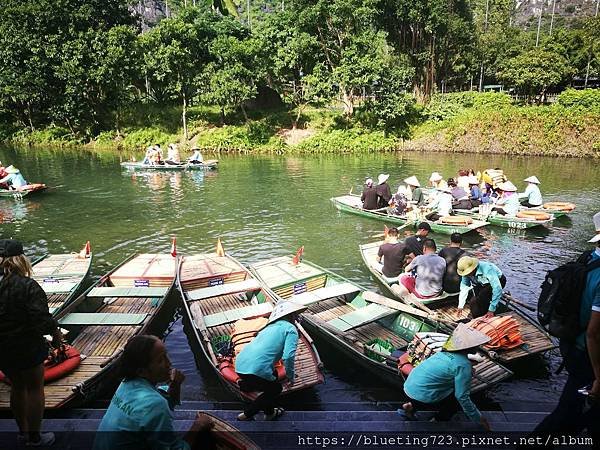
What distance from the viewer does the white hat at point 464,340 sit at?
4.67 m

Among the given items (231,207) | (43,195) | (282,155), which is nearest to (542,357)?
(231,207)

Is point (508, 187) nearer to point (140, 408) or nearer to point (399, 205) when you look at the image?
point (399, 205)

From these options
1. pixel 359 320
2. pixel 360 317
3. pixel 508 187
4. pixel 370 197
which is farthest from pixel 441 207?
pixel 359 320

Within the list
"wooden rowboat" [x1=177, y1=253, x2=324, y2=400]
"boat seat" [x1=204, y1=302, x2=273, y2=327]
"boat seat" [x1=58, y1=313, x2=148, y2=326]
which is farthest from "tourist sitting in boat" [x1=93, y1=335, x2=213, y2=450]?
"boat seat" [x1=58, y1=313, x2=148, y2=326]

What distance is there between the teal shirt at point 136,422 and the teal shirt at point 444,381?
Result: 9.96ft

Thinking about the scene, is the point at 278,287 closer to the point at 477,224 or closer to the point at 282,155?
the point at 477,224

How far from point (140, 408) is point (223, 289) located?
638 centimetres

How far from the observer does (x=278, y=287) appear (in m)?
9.52

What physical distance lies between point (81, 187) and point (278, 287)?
1742 cm

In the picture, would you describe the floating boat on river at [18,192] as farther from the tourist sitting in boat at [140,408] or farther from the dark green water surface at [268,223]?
the tourist sitting in boat at [140,408]

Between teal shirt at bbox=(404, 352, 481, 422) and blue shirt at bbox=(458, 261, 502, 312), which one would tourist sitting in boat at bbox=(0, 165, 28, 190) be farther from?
teal shirt at bbox=(404, 352, 481, 422)

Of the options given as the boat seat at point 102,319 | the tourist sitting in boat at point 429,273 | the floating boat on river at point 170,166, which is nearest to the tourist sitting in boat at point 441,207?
the tourist sitting in boat at point 429,273

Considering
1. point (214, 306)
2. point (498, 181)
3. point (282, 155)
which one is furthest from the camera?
point (282, 155)

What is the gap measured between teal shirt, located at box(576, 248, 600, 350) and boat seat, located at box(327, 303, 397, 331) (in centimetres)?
411
